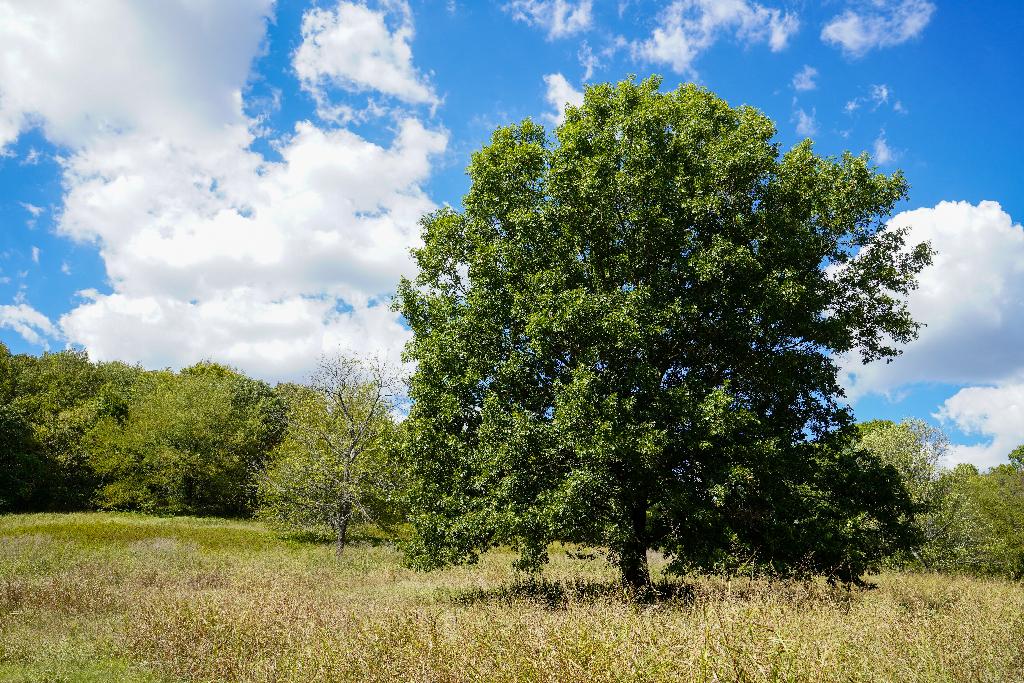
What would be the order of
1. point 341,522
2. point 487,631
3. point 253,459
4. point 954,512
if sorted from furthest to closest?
point 253,459, point 954,512, point 341,522, point 487,631

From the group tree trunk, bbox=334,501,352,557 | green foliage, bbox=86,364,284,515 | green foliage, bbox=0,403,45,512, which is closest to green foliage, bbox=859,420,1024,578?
tree trunk, bbox=334,501,352,557

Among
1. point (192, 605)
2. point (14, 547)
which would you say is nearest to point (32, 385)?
point (14, 547)

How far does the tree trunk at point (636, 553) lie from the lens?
16078 mm

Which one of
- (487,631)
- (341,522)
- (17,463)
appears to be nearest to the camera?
(487,631)

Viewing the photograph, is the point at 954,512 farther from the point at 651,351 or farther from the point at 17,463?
the point at 17,463

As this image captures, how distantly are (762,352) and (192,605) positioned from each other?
1668 centimetres

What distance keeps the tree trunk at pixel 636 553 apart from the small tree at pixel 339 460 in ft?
59.1

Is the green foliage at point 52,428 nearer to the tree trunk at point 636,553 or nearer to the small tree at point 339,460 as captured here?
the small tree at point 339,460

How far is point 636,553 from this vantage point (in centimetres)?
1634

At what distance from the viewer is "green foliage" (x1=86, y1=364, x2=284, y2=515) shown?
161 feet

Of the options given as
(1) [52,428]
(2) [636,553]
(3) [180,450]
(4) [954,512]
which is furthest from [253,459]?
(4) [954,512]

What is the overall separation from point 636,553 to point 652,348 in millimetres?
6137

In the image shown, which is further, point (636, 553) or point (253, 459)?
point (253, 459)

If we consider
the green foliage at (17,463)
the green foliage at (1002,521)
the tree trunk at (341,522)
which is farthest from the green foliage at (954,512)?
the green foliage at (17,463)
